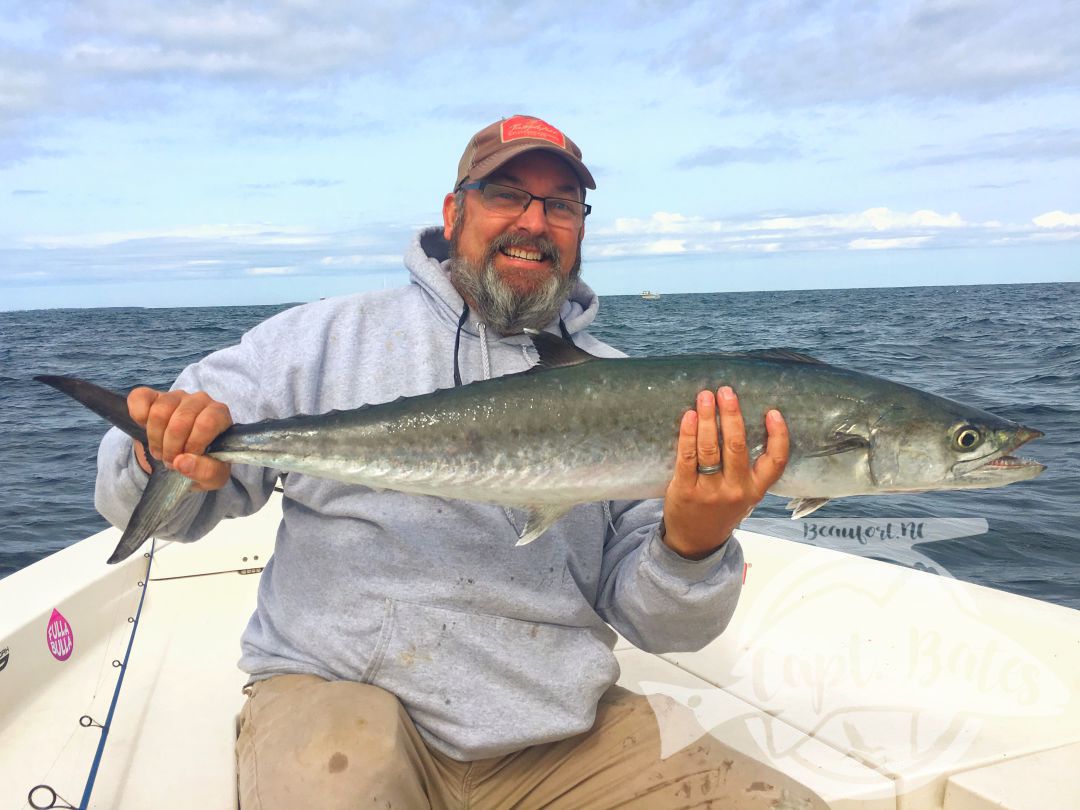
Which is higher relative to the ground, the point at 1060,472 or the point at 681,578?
the point at 681,578

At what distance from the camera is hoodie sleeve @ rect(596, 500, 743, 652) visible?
265 centimetres

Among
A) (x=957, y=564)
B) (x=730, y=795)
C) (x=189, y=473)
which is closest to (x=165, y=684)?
(x=189, y=473)

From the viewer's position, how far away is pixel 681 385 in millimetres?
2568

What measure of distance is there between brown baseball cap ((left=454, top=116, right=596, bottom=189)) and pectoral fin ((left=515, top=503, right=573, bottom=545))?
144 centimetres

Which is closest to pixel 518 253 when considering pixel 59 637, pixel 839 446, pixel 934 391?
pixel 839 446

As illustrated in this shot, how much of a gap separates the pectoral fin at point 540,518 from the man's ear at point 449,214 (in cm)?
148

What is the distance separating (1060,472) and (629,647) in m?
7.44

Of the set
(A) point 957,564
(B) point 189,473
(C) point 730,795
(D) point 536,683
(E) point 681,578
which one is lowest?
(A) point 957,564

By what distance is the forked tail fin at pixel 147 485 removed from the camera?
241 centimetres

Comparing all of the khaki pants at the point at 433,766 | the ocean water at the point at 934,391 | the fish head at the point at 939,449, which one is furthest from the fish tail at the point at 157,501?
the ocean water at the point at 934,391

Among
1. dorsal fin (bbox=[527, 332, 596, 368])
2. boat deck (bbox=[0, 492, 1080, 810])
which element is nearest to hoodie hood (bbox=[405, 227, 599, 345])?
dorsal fin (bbox=[527, 332, 596, 368])

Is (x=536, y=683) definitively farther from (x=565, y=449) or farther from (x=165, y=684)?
(x=165, y=684)

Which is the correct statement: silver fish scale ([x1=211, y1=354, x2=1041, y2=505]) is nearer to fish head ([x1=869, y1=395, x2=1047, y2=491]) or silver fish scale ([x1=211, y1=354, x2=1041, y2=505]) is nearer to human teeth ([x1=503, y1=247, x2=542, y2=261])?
fish head ([x1=869, y1=395, x2=1047, y2=491])

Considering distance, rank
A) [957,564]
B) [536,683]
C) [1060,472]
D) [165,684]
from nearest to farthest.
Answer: [536,683] < [165,684] < [957,564] < [1060,472]
